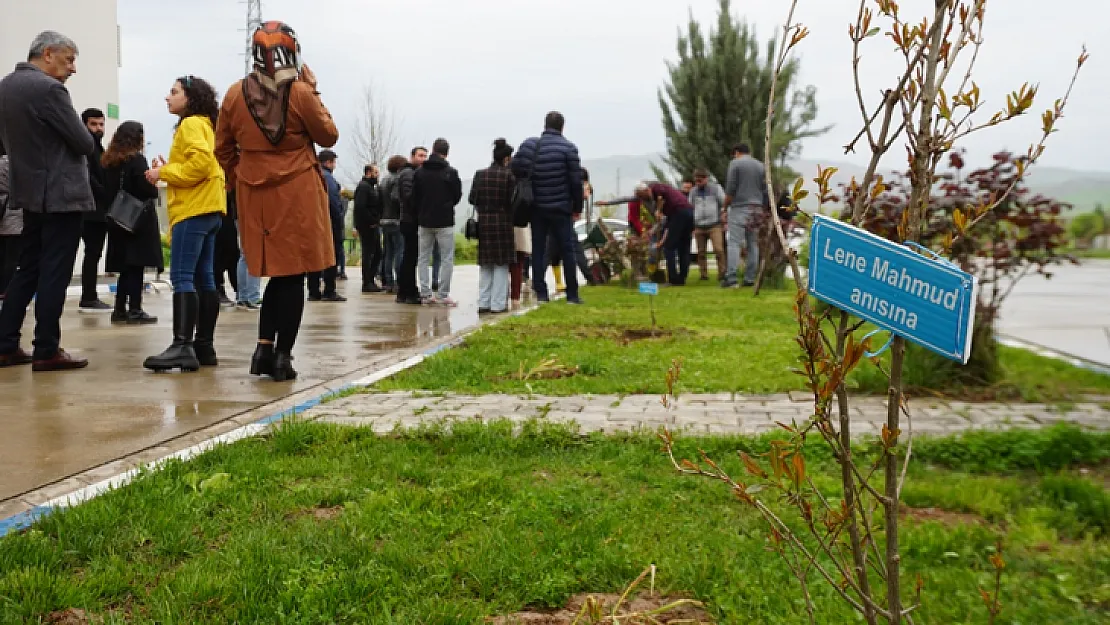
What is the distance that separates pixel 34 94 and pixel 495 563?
17.3 ft

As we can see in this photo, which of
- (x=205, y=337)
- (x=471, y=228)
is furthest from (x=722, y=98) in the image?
(x=205, y=337)

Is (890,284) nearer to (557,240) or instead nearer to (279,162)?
(279,162)

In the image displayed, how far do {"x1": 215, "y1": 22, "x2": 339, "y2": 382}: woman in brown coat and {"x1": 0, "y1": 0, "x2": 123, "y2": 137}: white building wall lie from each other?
1193 centimetres

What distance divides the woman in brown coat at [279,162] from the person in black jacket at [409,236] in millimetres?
6509

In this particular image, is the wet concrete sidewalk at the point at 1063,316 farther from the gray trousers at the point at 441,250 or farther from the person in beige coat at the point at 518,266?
the gray trousers at the point at 441,250

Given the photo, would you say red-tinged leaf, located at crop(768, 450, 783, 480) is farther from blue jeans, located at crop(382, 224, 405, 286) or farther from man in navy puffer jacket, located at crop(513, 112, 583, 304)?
blue jeans, located at crop(382, 224, 405, 286)

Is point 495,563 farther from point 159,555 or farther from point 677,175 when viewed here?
point 677,175

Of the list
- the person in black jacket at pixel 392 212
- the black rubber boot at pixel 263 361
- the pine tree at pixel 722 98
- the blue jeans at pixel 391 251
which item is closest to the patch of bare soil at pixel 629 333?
the black rubber boot at pixel 263 361

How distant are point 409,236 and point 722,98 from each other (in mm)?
20846

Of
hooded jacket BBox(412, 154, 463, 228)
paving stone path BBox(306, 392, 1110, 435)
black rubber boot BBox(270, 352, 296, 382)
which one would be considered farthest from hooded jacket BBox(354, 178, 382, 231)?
paving stone path BBox(306, 392, 1110, 435)

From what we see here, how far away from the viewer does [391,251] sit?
15.9m

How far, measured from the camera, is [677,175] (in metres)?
32.7

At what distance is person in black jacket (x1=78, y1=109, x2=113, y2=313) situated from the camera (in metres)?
9.94

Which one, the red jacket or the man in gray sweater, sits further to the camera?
the red jacket
